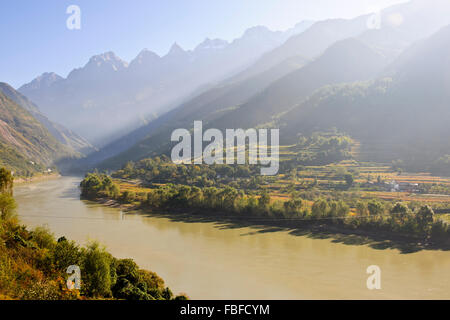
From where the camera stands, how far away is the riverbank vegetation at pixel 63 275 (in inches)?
502

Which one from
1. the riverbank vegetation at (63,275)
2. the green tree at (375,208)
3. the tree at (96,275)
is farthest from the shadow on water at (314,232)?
the tree at (96,275)

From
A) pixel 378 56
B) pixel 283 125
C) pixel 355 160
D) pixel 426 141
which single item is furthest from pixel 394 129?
pixel 378 56

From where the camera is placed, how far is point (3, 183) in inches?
1385

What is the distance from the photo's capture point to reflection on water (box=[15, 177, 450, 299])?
69.7 feet

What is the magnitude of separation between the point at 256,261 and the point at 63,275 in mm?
16059

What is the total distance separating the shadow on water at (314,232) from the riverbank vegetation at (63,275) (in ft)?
67.3

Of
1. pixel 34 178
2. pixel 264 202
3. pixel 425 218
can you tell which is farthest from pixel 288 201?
pixel 34 178

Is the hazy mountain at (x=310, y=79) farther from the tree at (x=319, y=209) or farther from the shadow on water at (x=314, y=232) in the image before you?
the tree at (x=319, y=209)

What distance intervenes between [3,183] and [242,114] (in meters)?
116

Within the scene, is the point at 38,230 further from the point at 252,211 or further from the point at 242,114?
the point at 242,114

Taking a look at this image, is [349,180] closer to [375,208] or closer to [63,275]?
[375,208]

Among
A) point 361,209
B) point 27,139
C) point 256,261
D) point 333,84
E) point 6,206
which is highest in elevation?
point 333,84

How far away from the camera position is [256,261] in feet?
89.3

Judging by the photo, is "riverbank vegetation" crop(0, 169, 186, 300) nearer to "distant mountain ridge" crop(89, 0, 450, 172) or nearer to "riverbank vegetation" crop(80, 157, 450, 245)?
"riverbank vegetation" crop(80, 157, 450, 245)
